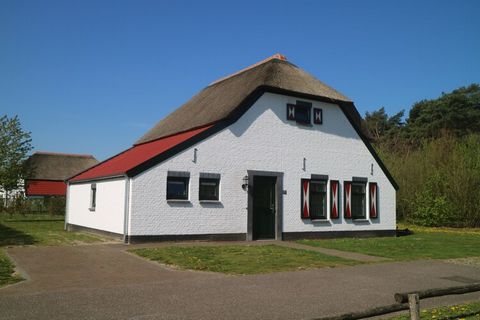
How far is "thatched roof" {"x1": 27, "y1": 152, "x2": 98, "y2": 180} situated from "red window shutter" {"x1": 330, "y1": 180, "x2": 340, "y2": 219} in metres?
39.4

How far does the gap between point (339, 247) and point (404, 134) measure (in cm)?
4083

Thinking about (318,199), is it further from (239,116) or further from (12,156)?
(12,156)

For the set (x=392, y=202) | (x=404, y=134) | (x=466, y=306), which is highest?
(x=404, y=134)

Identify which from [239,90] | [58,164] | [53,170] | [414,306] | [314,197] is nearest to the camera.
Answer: [414,306]

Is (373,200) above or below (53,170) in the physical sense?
below

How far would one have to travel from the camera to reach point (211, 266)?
10.4m

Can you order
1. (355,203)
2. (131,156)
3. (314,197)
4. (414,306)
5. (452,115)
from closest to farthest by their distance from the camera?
(414,306)
(314,197)
(131,156)
(355,203)
(452,115)

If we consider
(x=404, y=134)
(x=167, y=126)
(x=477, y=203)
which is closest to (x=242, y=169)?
(x=167, y=126)

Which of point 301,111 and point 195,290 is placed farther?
point 301,111

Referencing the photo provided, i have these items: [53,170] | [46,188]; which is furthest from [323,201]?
[53,170]

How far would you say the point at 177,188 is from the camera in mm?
15797

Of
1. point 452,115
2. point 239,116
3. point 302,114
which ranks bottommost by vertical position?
point 239,116

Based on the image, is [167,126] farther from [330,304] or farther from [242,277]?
[330,304]

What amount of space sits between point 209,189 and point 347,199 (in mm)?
6940
